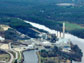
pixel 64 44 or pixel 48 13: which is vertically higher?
pixel 64 44

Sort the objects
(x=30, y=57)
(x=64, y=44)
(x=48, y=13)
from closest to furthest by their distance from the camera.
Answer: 1. (x=30, y=57)
2. (x=64, y=44)
3. (x=48, y=13)

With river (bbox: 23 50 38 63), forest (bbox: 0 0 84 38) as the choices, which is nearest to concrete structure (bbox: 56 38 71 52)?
river (bbox: 23 50 38 63)

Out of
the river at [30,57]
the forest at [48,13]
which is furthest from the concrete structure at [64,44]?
the forest at [48,13]

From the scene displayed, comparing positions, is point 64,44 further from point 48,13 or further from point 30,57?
point 48,13

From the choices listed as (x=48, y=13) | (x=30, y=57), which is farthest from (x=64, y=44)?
(x=48, y=13)

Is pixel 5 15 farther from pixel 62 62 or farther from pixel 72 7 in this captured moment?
pixel 62 62

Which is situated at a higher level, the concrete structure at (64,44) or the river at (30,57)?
the river at (30,57)

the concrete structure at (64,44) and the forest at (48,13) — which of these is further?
the forest at (48,13)

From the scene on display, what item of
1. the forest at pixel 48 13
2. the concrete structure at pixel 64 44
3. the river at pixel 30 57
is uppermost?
the river at pixel 30 57

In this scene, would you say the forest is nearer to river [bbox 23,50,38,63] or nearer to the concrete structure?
the concrete structure

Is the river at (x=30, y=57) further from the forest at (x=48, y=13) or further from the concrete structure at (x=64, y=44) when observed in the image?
the forest at (x=48, y=13)

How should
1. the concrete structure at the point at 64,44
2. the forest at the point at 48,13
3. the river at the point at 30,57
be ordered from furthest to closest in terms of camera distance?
the forest at the point at 48,13, the concrete structure at the point at 64,44, the river at the point at 30,57
